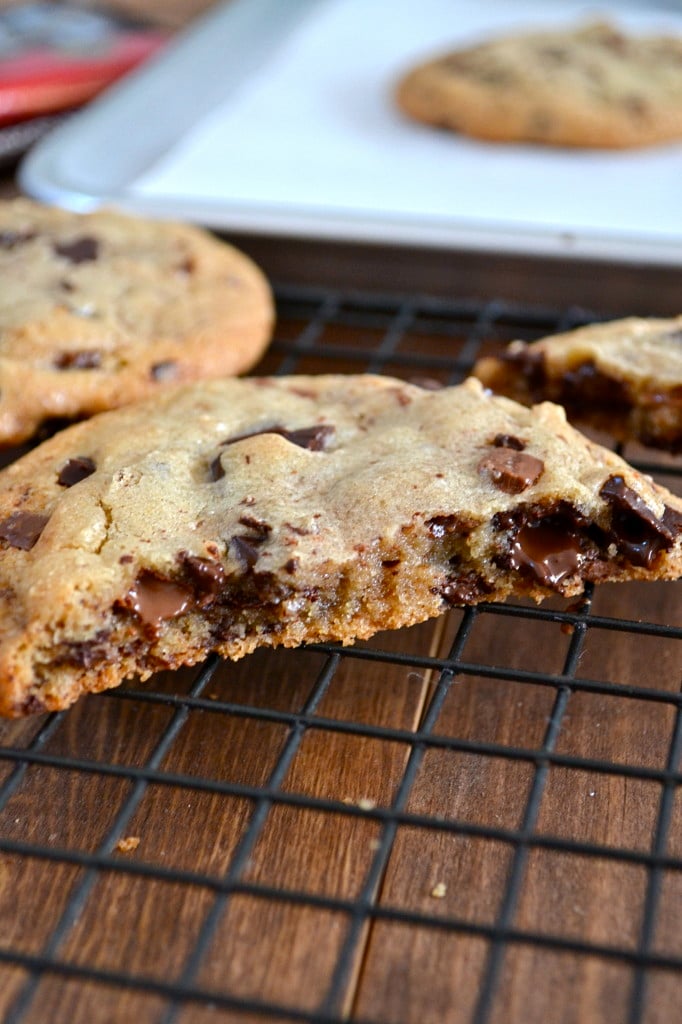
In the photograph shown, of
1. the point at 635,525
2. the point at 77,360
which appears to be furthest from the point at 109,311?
the point at 635,525

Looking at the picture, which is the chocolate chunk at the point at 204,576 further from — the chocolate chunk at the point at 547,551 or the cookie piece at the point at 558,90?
the cookie piece at the point at 558,90

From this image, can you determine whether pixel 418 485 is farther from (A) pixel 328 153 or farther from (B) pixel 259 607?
(A) pixel 328 153

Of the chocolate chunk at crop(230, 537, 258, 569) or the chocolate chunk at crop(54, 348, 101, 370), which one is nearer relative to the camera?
the chocolate chunk at crop(230, 537, 258, 569)

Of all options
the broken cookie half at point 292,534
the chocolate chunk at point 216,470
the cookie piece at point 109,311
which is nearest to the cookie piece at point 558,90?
Answer: the cookie piece at point 109,311

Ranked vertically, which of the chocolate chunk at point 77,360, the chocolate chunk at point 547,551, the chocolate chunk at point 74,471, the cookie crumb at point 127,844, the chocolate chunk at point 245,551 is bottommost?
the cookie crumb at point 127,844

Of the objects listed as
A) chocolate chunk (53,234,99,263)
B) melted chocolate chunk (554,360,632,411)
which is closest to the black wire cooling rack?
melted chocolate chunk (554,360,632,411)

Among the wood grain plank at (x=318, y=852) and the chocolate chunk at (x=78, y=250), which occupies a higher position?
the chocolate chunk at (x=78, y=250)

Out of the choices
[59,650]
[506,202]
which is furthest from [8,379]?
[506,202]

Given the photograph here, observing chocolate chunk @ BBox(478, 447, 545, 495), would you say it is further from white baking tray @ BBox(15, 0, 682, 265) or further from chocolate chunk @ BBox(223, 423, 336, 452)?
white baking tray @ BBox(15, 0, 682, 265)
